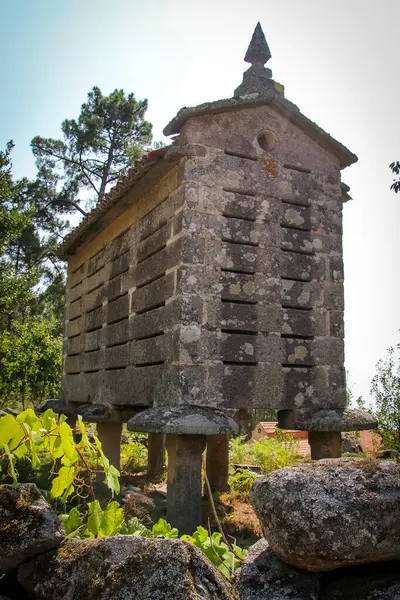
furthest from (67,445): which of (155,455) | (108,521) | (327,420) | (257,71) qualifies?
(155,455)

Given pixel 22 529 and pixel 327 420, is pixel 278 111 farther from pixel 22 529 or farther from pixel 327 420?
pixel 22 529

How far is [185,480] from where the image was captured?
16.8 ft

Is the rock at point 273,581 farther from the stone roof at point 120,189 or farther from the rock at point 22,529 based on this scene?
the stone roof at point 120,189

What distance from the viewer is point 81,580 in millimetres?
1749

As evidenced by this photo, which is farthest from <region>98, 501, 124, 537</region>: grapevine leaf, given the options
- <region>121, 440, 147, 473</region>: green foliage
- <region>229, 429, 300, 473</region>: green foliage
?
<region>121, 440, 147, 473</region>: green foliage

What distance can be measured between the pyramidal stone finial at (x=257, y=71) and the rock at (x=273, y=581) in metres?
6.29

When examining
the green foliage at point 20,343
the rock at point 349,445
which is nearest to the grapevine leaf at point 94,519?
the rock at point 349,445

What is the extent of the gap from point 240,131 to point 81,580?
5150 millimetres

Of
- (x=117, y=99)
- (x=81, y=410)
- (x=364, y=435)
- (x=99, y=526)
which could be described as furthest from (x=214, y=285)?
(x=117, y=99)

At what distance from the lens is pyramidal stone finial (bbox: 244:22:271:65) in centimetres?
729

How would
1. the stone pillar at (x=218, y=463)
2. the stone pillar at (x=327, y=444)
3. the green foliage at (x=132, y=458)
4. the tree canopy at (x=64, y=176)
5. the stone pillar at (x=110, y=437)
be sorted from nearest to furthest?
the stone pillar at (x=327, y=444), the stone pillar at (x=218, y=463), the stone pillar at (x=110, y=437), the green foliage at (x=132, y=458), the tree canopy at (x=64, y=176)

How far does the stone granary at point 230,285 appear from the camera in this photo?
17.4ft

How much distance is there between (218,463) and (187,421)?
2876 mm

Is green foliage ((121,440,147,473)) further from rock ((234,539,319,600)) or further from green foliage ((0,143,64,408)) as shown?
rock ((234,539,319,600))
